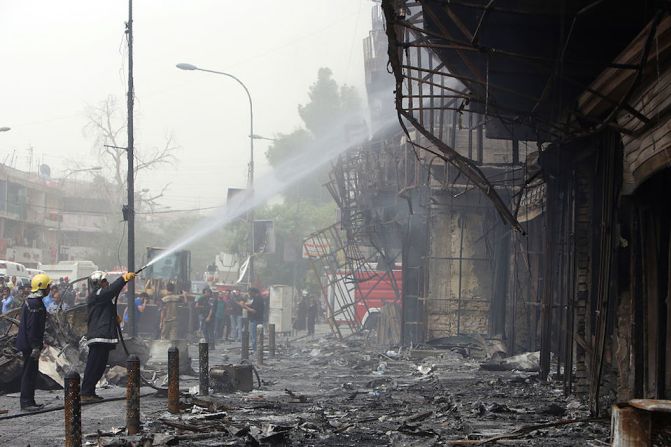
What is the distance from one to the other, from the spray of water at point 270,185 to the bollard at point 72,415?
280 inches

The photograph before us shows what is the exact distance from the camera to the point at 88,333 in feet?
39.6

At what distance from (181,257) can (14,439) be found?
22490mm

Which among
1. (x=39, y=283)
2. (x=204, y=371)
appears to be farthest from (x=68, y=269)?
(x=39, y=283)

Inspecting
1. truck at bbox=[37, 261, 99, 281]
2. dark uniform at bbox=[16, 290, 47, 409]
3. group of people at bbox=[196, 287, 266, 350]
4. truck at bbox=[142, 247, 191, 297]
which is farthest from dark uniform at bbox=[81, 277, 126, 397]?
truck at bbox=[37, 261, 99, 281]

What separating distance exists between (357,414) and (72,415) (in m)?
4.01

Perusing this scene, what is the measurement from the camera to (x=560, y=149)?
11.7 meters

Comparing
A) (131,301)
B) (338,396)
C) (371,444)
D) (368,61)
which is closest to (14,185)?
(368,61)

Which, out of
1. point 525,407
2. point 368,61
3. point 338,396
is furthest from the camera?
point 368,61

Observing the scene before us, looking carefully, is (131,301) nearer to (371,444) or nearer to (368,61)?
(371,444)

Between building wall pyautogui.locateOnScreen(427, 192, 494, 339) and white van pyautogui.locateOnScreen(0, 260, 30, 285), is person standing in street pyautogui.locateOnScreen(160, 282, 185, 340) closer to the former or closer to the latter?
building wall pyautogui.locateOnScreen(427, 192, 494, 339)

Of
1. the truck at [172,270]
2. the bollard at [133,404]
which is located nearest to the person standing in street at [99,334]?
the bollard at [133,404]

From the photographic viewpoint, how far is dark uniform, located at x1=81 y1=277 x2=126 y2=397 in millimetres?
11930

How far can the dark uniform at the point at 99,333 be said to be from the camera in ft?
39.1

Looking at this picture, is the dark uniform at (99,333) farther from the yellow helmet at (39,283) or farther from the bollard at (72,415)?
the bollard at (72,415)
